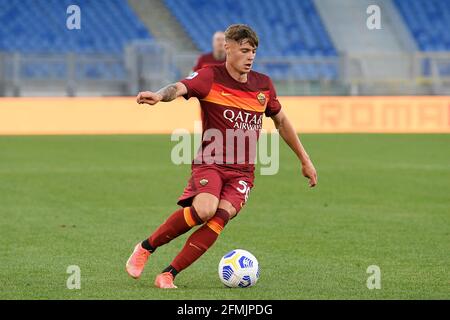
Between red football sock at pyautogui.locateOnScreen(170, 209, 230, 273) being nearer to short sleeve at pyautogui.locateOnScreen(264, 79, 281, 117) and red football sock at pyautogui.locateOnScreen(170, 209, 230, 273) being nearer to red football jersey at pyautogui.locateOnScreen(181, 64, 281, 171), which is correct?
red football jersey at pyautogui.locateOnScreen(181, 64, 281, 171)

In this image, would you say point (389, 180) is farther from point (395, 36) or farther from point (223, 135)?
point (395, 36)

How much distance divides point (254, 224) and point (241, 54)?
13.3ft

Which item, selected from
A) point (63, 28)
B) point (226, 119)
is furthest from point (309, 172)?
point (63, 28)

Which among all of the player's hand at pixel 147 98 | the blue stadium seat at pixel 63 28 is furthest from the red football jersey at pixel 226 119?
the blue stadium seat at pixel 63 28

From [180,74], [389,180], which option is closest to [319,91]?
[180,74]

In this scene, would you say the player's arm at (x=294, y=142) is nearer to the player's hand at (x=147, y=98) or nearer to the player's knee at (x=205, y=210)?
the player's knee at (x=205, y=210)

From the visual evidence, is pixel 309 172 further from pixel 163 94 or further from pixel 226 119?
pixel 163 94

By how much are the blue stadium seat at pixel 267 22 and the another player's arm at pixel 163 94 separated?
2492 cm

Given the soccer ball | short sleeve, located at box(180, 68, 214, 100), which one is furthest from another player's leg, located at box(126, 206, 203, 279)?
short sleeve, located at box(180, 68, 214, 100)

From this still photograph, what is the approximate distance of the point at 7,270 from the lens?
27.1 ft

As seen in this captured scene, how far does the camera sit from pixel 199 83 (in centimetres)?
761

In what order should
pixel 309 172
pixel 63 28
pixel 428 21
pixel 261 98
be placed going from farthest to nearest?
pixel 428 21 → pixel 63 28 → pixel 309 172 → pixel 261 98

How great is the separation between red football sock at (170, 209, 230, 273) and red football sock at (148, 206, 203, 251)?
0.26ft
